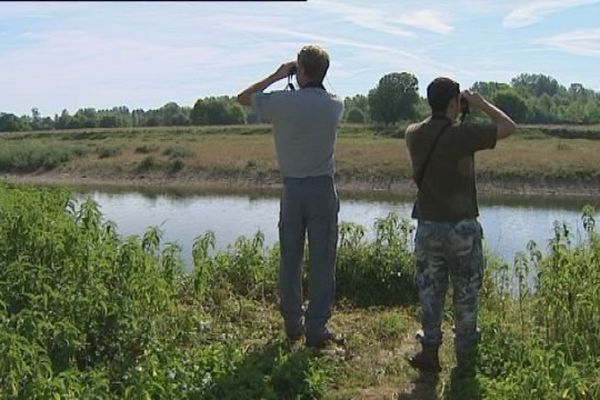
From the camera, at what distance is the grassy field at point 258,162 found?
30250 mm

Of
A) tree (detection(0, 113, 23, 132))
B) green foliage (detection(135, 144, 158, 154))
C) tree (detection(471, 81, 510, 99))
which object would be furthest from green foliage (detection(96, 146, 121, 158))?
tree (detection(0, 113, 23, 132))

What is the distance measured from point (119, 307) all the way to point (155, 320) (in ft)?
1.01

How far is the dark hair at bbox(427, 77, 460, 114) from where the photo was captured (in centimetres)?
393

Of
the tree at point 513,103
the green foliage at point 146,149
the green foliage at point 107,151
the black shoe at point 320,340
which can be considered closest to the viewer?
the black shoe at point 320,340

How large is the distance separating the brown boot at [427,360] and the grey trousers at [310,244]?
1.94 ft

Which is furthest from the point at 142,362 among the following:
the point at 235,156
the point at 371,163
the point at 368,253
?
the point at 235,156

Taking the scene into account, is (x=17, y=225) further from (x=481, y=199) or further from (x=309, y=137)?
(x=481, y=199)

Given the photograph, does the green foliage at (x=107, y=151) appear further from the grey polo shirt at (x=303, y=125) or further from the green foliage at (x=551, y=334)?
the grey polo shirt at (x=303, y=125)

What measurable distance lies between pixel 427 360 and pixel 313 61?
5.95ft

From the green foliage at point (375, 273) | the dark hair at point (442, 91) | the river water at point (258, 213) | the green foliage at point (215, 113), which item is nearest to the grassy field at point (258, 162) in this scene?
the river water at point (258, 213)

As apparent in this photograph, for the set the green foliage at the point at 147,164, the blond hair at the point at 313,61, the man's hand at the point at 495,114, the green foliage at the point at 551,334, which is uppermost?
the blond hair at the point at 313,61

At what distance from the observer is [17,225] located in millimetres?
5117

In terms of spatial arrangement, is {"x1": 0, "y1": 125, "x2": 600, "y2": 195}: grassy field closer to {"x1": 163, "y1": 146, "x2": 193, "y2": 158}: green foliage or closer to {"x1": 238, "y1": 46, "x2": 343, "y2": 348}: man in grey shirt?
{"x1": 163, "y1": 146, "x2": 193, "y2": 158}: green foliage

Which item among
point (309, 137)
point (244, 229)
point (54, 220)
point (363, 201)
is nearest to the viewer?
point (309, 137)
